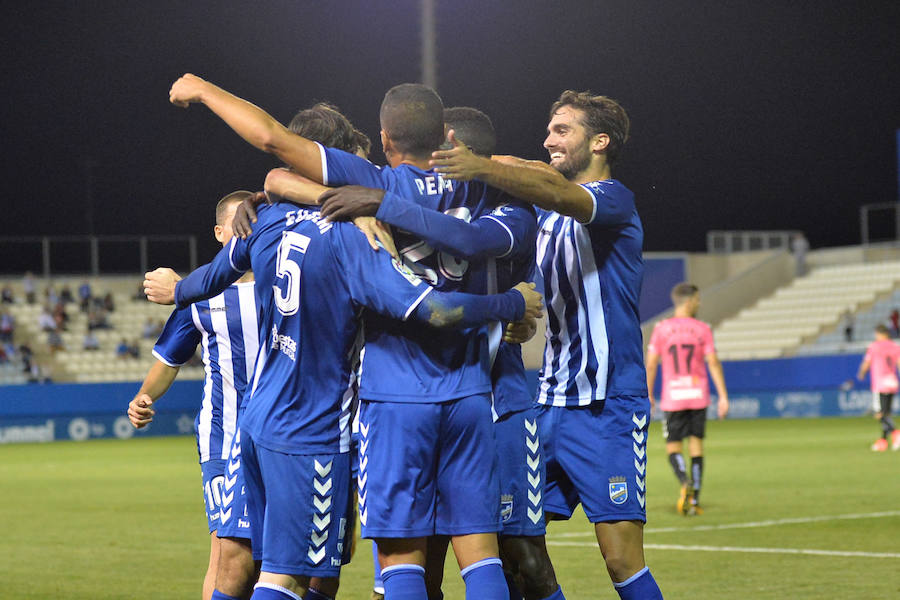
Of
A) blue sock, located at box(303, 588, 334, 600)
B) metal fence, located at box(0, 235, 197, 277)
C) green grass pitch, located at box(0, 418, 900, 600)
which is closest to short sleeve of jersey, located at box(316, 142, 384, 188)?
blue sock, located at box(303, 588, 334, 600)

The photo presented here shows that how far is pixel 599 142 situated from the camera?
589 cm

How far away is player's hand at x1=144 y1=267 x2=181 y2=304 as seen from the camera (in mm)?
5578

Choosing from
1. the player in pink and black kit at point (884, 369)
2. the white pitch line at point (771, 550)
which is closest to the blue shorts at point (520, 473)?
the white pitch line at point (771, 550)

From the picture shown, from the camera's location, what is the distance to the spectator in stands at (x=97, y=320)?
127 ft

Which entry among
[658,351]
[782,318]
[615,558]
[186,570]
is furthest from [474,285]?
[782,318]

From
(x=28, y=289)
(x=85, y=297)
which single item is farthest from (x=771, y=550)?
(x=85, y=297)

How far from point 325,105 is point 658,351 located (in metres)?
9.18

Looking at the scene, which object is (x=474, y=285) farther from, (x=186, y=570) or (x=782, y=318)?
(x=782, y=318)

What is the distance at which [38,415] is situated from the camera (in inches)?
1245

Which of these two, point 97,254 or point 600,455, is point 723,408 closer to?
point 600,455

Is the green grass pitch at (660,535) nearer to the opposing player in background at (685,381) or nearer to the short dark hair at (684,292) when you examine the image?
the opposing player in background at (685,381)

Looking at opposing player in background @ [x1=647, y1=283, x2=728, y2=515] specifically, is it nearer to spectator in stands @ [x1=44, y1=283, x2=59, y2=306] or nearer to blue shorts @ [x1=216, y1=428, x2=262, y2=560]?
blue shorts @ [x1=216, y1=428, x2=262, y2=560]

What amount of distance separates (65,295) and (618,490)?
35.9 meters

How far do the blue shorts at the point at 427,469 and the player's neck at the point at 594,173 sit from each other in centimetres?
152
